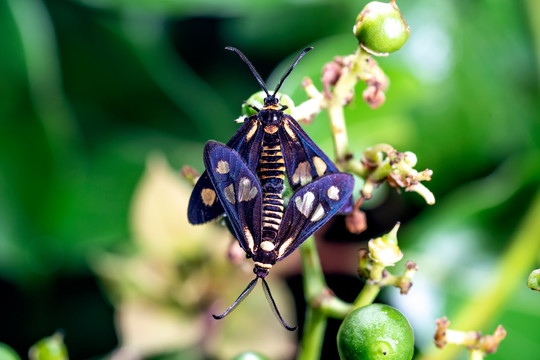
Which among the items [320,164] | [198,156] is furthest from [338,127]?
[198,156]

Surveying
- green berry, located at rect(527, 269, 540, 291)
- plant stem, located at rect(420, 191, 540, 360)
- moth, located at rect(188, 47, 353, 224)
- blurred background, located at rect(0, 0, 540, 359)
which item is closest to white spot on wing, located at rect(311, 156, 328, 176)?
moth, located at rect(188, 47, 353, 224)

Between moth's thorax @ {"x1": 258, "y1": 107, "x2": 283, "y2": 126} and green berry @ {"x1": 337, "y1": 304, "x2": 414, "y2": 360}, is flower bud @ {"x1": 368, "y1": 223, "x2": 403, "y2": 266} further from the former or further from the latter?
moth's thorax @ {"x1": 258, "y1": 107, "x2": 283, "y2": 126}

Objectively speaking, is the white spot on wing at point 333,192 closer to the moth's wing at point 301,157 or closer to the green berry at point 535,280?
the moth's wing at point 301,157

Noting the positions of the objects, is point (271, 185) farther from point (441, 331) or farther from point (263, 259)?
point (441, 331)

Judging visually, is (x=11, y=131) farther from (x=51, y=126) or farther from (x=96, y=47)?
(x=96, y=47)

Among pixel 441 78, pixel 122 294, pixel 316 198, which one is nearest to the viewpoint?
pixel 316 198

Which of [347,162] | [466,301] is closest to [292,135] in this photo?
[347,162]
